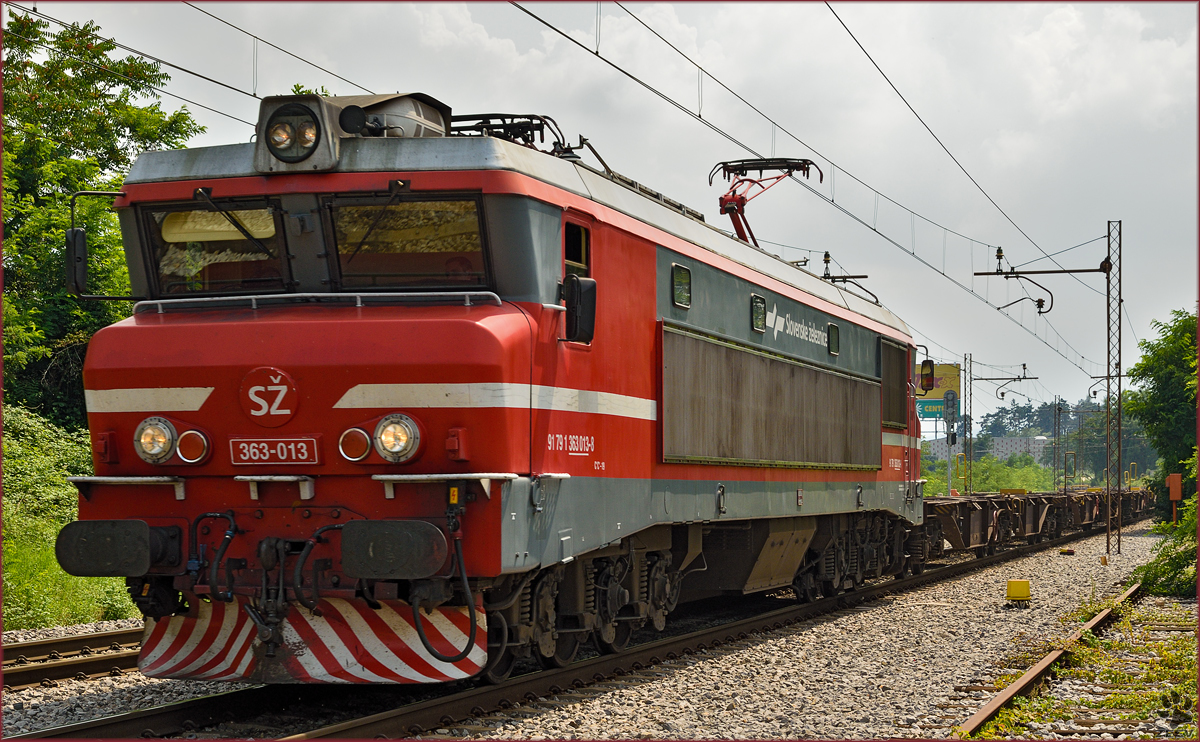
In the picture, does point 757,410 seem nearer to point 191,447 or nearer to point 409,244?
point 409,244

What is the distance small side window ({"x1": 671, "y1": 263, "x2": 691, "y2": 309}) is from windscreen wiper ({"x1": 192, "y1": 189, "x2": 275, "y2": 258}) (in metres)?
3.97

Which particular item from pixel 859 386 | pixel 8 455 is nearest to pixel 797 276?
pixel 859 386

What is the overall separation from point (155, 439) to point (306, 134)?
2.40 meters

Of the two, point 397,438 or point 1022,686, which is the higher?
point 397,438

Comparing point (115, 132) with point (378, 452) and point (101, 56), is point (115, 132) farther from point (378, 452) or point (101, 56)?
point (378, 452)

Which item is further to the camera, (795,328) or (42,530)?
(42,530)

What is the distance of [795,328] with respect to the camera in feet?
48.4

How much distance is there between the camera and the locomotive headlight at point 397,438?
8078 mm

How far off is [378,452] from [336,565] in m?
0.82

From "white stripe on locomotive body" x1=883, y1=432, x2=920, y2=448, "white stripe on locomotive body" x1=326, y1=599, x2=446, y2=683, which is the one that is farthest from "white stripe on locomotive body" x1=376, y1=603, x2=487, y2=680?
"white stripe on locomotive body" x1=883, y1=432, x2=920, y2=448

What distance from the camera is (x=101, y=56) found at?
98.0 ft

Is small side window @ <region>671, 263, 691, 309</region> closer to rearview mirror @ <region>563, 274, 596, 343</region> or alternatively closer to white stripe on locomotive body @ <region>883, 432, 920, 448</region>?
rearview mirror @ <region>563, 274, 596, 343</region>

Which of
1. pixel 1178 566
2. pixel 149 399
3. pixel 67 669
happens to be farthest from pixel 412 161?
pixel 1178 566

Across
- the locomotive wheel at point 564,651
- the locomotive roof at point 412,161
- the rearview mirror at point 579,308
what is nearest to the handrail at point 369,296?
the rearview mirror at point 579,308
